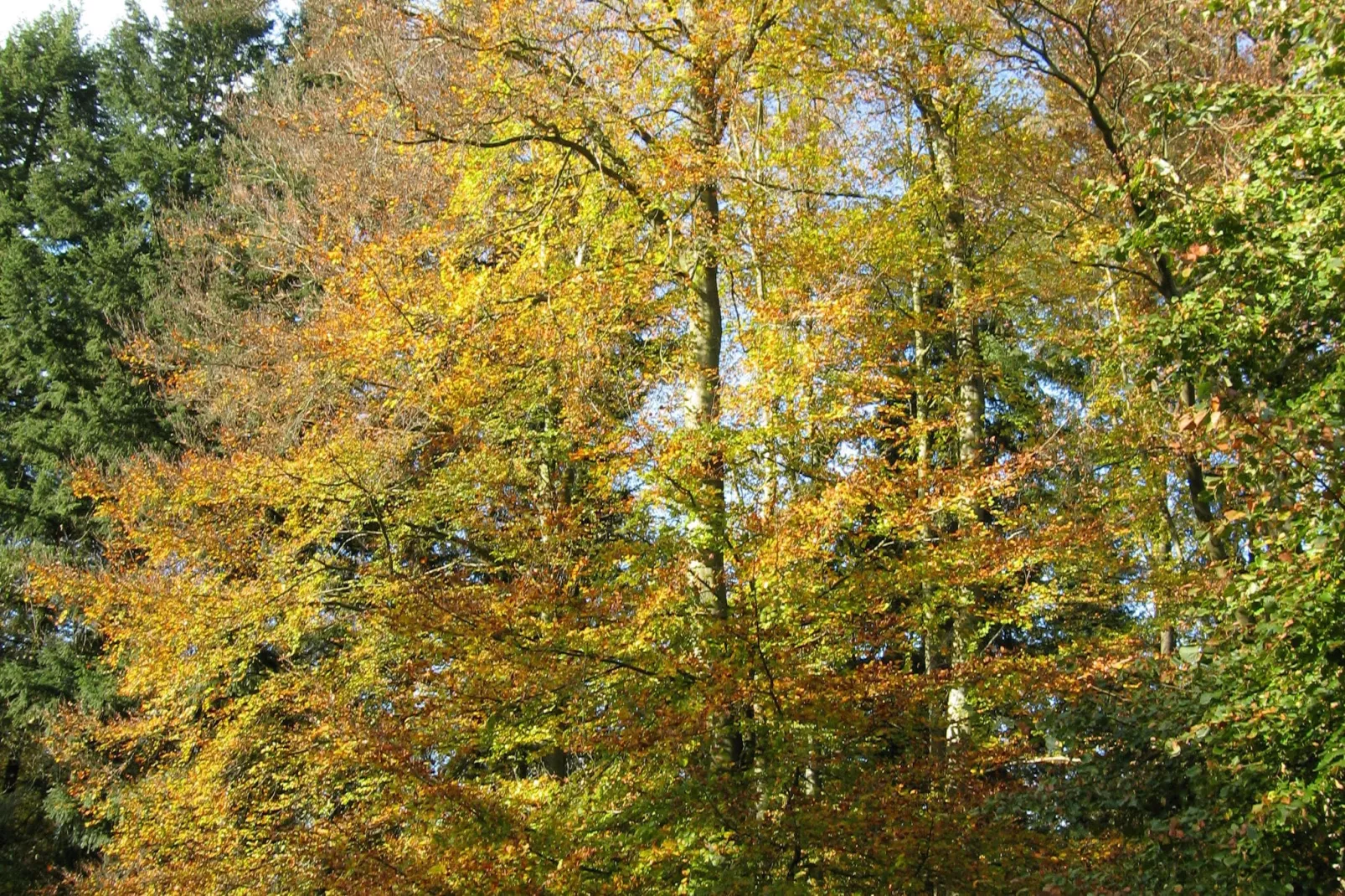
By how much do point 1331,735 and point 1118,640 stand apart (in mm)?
3526

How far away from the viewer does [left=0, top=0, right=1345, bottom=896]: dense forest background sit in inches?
207

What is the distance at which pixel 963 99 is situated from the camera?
32.0ft

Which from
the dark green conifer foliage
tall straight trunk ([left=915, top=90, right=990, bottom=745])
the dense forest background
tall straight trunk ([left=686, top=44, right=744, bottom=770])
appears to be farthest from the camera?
the dark green conifer foliage

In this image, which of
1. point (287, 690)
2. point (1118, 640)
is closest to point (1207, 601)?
point (1118, 640)

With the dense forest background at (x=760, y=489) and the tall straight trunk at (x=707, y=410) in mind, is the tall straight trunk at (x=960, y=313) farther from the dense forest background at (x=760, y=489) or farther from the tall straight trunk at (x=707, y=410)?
the tall straight trunk at (x=707, y=410)

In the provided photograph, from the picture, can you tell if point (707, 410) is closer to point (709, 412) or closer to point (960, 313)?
point (709, 412)

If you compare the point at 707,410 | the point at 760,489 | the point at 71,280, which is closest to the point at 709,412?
the point at 707,410

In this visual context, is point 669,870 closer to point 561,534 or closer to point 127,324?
point 561,534

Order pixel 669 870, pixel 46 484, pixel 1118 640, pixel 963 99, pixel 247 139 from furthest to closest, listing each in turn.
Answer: pixel 247 139, pixel 46 484, pixel 963 99, pixel 1118 640, pixel 669 870

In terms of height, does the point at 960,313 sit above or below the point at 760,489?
above

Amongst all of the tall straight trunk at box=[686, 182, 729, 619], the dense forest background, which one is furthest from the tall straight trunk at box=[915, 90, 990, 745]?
the tall straight trunk at box=[686, 182, 729, 619]

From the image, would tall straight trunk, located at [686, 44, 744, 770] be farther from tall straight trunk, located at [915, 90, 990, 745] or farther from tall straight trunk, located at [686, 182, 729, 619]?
tall straight trunk, located at [915, 90, 990, 745]

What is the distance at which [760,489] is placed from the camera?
7.43m

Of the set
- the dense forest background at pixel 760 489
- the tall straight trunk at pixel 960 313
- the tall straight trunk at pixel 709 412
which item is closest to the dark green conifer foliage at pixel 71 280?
the dense forest background at pixel 760 489
